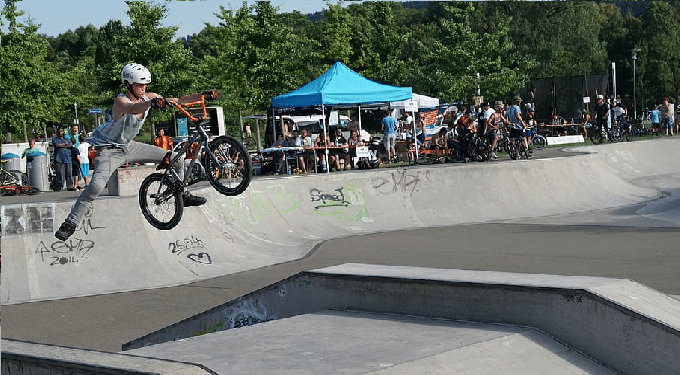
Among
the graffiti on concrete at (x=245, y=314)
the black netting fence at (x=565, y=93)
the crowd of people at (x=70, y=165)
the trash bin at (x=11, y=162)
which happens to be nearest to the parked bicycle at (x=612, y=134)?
the black netting fence at (x=565, y=93)

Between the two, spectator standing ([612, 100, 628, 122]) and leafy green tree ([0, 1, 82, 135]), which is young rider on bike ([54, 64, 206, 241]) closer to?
leafy green tree ([0, 1, 82, 135])

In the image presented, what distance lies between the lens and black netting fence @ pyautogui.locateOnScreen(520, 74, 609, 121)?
3661cm

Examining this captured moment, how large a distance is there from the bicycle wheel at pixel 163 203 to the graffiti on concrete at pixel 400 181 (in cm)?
1060

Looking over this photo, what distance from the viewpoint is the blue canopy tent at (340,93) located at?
2136cm

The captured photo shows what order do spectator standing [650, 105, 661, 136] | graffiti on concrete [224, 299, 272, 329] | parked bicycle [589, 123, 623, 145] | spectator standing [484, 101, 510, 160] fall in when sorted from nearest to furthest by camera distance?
graffiti on concrete [224, 299, 272, 329], spectator standing [484, 101, 510, 160], parked bicycle [589, 123, 623, 145], spectator standing [650, 105, 661, 136]

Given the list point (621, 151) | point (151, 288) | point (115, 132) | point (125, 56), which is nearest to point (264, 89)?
point (621, 151)

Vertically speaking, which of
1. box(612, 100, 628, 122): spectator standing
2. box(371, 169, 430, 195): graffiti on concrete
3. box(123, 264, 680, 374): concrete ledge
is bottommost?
box(123, 264, 680, 374): concrete ledge

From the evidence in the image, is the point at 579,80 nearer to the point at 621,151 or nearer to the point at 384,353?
the point at 621,151

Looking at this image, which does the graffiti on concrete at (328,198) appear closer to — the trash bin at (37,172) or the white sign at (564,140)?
the trash bin at (37,172)

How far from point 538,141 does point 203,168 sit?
26675mm

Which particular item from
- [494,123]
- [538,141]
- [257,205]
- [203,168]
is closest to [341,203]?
[257,205]

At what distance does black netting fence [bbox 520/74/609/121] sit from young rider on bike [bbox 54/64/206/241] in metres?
31.0

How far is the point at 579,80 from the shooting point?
37625 mm

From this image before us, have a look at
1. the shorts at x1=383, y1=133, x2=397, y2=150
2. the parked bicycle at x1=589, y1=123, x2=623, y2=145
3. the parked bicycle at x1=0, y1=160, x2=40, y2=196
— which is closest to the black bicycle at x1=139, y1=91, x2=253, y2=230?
the parked bicycle at x1=0, y1=160, x2=40, y2=196
